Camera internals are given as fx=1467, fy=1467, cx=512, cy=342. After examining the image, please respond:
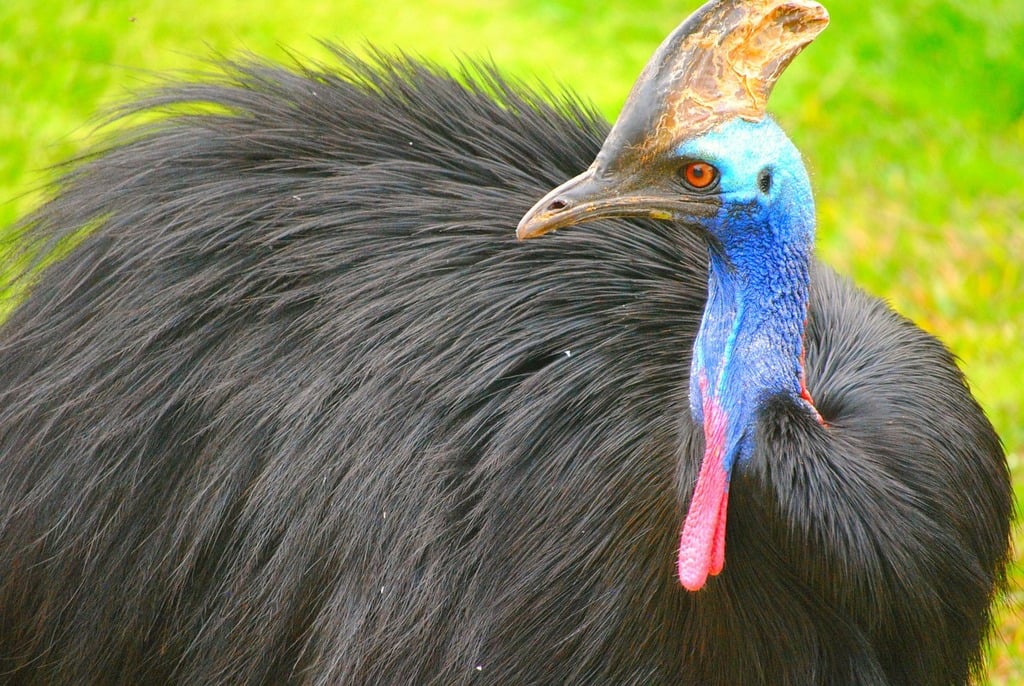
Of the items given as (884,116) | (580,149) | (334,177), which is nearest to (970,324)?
(884,116)

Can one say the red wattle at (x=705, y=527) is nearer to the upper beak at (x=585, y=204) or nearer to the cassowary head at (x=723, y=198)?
the cassowary head at (x=723, y=198)

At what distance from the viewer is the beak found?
2.00 m

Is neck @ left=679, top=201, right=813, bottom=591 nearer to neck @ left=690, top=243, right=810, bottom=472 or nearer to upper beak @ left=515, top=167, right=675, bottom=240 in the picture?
neck @ left=690, top=243, right=810, bottom=472

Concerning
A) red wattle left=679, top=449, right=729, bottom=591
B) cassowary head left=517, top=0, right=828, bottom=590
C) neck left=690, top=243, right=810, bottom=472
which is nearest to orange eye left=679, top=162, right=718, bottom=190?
cassowary head left=517, top=0, right=828, bottom=590

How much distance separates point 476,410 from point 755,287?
0.60 m

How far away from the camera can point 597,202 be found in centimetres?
200

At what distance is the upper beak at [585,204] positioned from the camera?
6.54ft

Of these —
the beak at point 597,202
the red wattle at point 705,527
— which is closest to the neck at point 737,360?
the red wattle at point 705,527

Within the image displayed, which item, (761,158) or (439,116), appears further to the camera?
(439,116)

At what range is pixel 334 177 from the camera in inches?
106

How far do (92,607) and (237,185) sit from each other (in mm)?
809

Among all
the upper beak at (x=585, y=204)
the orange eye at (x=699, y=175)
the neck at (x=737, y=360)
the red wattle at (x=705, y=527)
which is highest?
the orange eye at (x=699, y=175)

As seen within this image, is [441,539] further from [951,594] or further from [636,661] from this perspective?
[951,594]

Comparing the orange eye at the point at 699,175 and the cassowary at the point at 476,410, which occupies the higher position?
the orange eye at the point at 699,175
